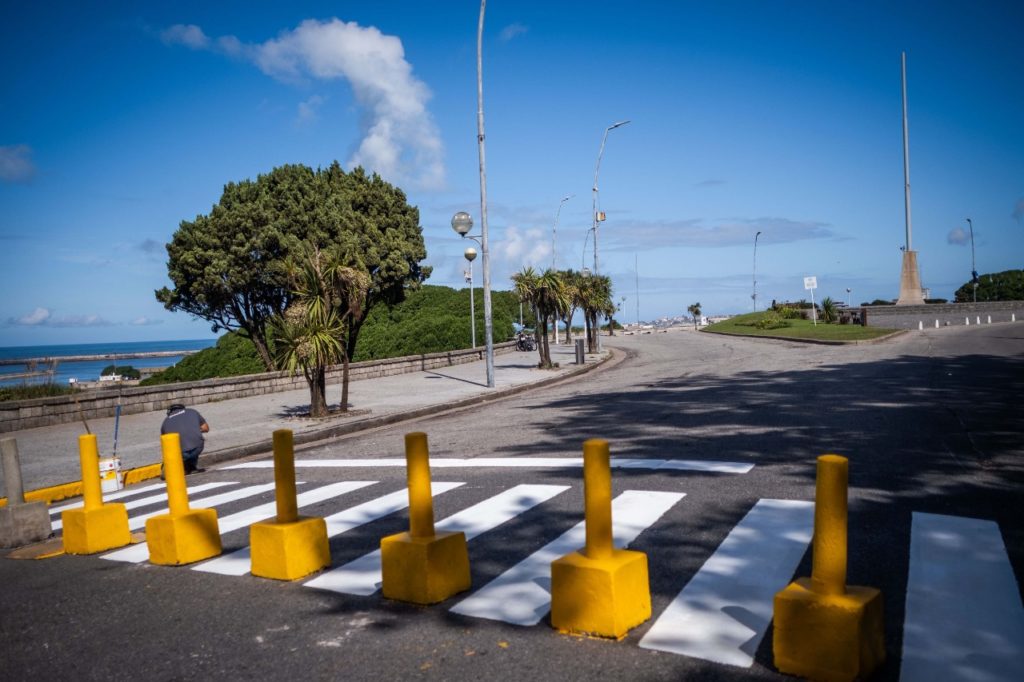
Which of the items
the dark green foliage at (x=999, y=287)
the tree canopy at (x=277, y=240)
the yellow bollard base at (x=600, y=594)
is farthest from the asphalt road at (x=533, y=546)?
the dark green foliage at (x=999, y=287)

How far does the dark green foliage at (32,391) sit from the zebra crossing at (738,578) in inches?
576

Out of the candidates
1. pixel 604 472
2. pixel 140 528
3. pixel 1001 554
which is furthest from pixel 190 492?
pixel 1001 554

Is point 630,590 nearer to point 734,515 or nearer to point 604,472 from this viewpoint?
point 604,472

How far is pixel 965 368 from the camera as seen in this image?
17672 mm

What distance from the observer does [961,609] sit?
13.1 ft

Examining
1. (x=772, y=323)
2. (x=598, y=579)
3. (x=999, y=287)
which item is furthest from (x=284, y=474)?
(x=999, y=287)

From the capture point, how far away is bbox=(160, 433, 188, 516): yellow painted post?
5.63m

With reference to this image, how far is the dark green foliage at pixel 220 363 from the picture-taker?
44500 millimetres

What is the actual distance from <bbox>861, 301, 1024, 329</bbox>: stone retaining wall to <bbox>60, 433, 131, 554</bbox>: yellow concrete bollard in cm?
4671

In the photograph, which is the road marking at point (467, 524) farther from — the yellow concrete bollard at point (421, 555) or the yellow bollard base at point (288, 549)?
the yellow concrete bollard at point (421, 555)

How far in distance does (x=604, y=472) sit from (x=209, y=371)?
1818 inches

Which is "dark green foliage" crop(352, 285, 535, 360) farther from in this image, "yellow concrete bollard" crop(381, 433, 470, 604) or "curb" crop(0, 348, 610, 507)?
"yellow concrete bollard" crop(381, 433, 470, 604)

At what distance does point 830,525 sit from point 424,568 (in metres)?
2.28

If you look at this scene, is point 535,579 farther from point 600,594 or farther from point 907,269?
point 907,269
